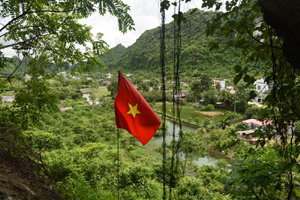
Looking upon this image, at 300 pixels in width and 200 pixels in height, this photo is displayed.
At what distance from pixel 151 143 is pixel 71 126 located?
699 centimetres

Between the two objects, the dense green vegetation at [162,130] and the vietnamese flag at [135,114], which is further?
the vietnamese flag at [135,114]

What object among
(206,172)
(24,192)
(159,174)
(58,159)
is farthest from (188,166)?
(24,192)

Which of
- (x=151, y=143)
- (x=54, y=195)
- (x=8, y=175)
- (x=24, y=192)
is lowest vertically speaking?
(x=151, y=143)

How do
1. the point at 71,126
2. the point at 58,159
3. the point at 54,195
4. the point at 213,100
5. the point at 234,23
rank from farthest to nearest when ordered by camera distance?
the point at 213,100
the point at 71,126
the point at 58,159
the point at 54,195
the point at 234,23

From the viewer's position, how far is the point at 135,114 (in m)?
2.14

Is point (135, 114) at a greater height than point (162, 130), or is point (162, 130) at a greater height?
point (135, 114)

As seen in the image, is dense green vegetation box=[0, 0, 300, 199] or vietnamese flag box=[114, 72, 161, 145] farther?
vietnamese flag box=[114, 72, 161, 145]

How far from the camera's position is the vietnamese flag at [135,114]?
2066 mm

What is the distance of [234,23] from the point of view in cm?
122

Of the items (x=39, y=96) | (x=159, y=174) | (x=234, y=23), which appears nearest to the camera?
(x=234, y=23)

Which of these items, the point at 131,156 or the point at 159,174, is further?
the point at 131,156

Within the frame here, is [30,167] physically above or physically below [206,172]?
above

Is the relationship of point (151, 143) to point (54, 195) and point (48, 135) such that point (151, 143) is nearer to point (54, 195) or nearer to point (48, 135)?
point (48, 135)

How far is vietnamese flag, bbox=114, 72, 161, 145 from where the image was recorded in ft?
6.78
